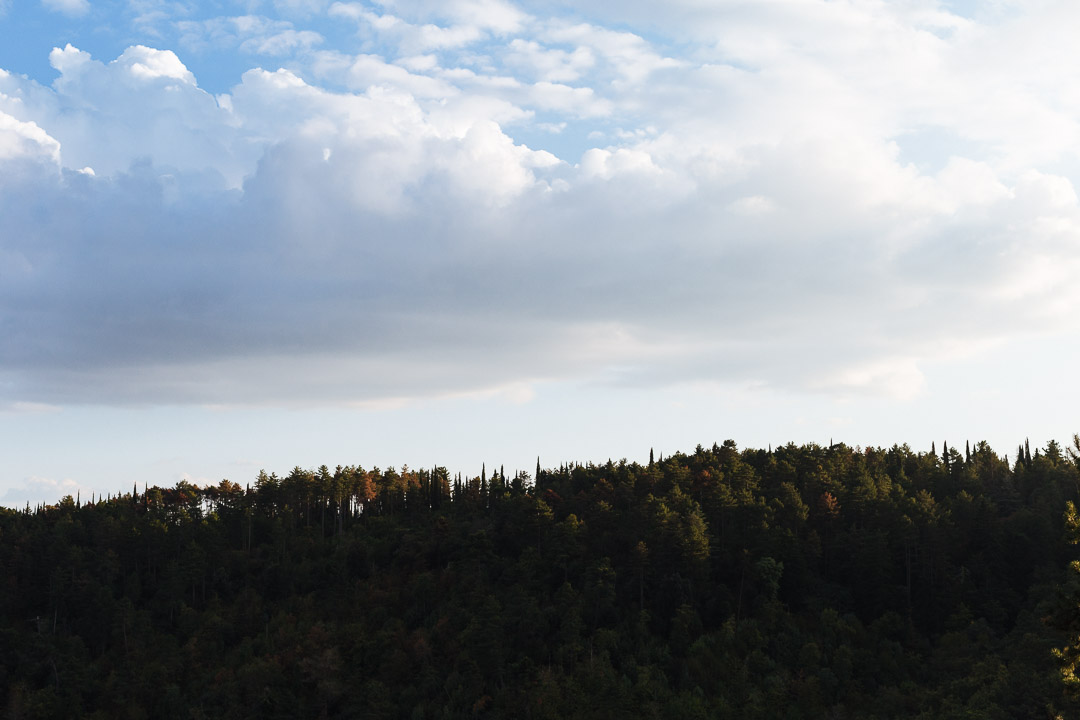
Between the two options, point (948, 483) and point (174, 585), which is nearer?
point (174, 585)

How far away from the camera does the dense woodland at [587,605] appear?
9319 cm

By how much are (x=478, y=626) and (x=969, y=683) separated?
5437 cm

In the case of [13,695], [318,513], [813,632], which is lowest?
[13,695]

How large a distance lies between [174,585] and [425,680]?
181 feet

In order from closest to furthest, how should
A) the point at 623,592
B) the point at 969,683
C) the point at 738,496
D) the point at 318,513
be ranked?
1. the point at 969,683
2. the point at 623,592
3. the point at 738,496
4. the point at 318,513

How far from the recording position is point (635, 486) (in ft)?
484

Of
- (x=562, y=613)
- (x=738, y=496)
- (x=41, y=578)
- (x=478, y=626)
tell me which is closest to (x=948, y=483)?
(x=738, y=496)

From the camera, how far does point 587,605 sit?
110m

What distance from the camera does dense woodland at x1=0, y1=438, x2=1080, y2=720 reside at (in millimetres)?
93188

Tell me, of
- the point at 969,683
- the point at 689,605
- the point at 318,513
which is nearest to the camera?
the point at 969,683

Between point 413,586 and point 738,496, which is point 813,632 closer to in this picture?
point 738,496

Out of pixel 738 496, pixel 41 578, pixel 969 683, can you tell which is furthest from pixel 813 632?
pixel 41 578

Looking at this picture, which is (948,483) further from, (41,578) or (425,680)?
(41,578)

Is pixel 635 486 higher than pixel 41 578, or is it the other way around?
pixel 635 486
